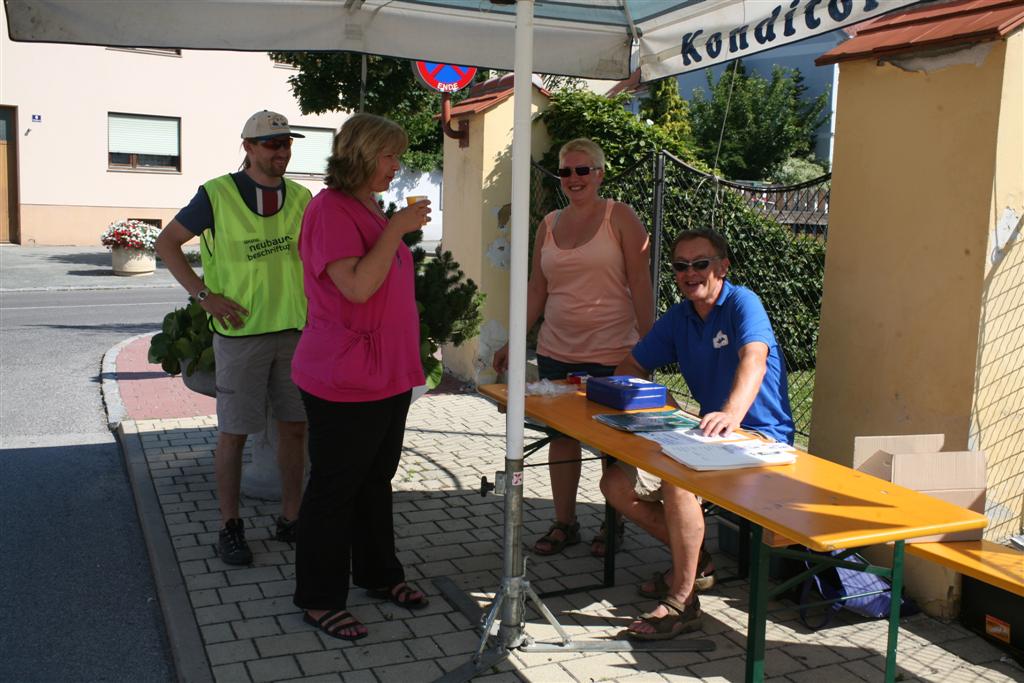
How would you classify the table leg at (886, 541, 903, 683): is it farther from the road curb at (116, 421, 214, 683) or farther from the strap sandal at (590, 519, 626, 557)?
the road curb at (116, 421, 214, 683)

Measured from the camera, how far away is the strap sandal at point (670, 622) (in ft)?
11.9

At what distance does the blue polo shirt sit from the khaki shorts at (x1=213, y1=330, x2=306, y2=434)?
66.4 inches

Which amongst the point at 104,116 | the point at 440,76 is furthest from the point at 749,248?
the point at 104,116

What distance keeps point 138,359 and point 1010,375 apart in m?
8.34

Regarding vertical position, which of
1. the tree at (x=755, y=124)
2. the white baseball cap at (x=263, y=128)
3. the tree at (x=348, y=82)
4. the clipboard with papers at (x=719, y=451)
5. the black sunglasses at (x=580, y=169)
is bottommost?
the clipboard with papers at (x=719, y=451)

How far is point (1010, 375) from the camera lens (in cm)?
385

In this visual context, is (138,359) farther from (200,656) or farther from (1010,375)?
(1010,375)

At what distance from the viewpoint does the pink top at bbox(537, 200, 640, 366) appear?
4.37 meters

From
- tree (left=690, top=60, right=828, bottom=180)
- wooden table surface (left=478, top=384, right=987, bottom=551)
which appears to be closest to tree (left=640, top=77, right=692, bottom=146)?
tree (left=690, top=60, right=828, bottom=180)

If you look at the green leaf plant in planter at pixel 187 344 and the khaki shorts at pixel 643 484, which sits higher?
the green leaf plant in planter at pixel 187 344

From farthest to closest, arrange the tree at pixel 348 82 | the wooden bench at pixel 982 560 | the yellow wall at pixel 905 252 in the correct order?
the tree at pixel 348 82 < the yellow wall at pixel 905 252 < the wooden bench at pixel 982 560

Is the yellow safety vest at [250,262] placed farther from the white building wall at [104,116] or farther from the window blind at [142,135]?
the window blind at [142,135]

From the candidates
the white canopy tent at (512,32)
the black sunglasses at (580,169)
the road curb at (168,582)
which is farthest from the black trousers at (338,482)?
the black sunglasses at (580,169)

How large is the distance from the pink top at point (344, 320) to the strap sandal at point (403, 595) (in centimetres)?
90
